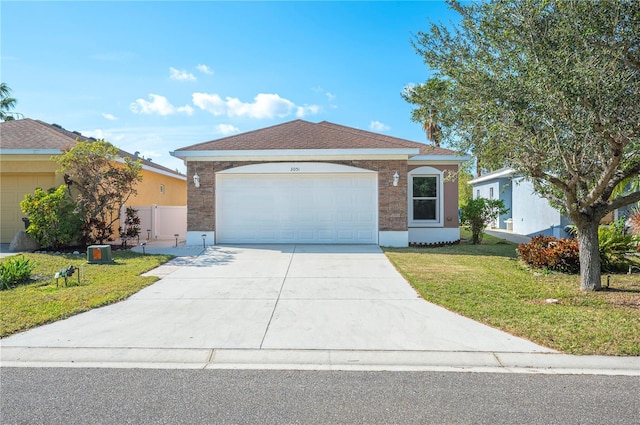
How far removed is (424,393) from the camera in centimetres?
349

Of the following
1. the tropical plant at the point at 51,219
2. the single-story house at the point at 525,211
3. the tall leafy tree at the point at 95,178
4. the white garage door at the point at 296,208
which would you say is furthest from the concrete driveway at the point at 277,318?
the single-story house at the point at 525,211

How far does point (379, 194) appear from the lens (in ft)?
43.2

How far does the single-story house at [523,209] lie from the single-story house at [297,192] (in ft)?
15.5

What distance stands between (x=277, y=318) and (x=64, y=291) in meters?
4.39

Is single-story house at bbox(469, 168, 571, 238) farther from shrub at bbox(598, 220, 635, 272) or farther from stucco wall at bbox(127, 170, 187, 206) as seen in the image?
stucco wall at bbox(127, 170, 187, 206)

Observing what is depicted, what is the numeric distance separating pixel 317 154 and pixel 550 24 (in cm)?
826

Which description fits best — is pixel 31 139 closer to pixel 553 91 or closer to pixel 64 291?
pixel 64 291

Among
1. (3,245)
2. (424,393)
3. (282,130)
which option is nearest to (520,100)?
(424,393)

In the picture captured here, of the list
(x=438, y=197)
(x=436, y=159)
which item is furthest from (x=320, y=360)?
(x=436, y=159)

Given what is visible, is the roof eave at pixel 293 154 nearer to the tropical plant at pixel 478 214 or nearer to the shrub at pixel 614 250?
the tropical plant at pixel 478 214

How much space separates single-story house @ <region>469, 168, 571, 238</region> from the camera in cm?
1622

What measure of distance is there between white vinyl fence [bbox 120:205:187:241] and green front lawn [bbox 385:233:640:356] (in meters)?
10.3

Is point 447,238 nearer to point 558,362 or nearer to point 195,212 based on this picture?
point 195,212

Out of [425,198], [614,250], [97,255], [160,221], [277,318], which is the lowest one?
[277,318]
